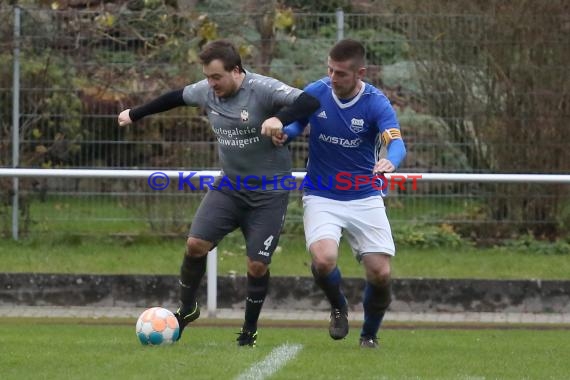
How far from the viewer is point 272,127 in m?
8.12

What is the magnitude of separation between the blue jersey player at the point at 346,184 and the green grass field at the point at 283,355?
0.50m

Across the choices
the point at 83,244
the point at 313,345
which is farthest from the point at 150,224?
the point at 313,345

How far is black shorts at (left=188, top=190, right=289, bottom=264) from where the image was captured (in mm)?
8688

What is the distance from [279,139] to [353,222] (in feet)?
2.86

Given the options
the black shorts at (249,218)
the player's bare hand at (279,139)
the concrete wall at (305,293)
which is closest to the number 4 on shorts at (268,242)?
the black shorts at (249,218)

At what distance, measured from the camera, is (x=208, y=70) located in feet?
27.8

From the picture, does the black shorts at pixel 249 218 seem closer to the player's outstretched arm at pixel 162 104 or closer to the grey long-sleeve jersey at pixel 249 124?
the grey long-sleeve jersey at pixel 249 124

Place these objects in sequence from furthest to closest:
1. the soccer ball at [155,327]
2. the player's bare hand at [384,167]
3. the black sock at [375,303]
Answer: the black sock at [375,303]
the soccer ball at [155,327]
the player's bare hand at [384,167]

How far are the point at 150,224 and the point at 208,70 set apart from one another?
596cm

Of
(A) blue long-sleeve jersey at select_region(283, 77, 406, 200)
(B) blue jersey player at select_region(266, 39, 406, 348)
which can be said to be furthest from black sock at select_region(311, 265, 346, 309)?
(A) blue long-sleeve jersey at select_region(283, 77, 406, 200)

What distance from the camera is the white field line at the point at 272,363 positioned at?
7.21 meters

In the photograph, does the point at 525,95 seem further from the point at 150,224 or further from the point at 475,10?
the point at 150,224

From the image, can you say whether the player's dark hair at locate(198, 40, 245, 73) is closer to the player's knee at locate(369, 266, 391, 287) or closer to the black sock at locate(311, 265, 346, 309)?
the black sock at locate(311, 265, 346, 309)

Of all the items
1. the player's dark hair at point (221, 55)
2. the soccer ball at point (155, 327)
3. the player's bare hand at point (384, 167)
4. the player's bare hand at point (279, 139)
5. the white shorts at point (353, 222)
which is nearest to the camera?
the player's bare hand at point (384, 167)
